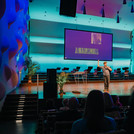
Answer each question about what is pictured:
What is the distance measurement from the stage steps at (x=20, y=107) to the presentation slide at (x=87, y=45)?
6.20 m

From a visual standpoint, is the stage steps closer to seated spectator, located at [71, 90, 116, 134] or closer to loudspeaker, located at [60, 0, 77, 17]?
seated spectator, located at [71, 90, 116, 134]

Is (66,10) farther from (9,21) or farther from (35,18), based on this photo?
(9,21)

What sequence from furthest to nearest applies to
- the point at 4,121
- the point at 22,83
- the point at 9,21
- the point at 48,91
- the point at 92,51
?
the point at 92,51
the point at 22,83
the point at 9,21
the point at 48,91
the point at 4,121

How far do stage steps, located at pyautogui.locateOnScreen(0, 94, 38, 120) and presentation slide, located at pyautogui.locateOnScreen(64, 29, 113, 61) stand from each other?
20.3 ft

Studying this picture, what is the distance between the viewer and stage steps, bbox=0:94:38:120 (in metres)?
4.32

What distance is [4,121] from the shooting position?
4148 millimetres

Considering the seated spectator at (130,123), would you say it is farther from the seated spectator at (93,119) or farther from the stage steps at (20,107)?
the stage steps at (20,107)

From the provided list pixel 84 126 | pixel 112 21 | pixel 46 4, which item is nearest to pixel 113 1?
pixel 112 21

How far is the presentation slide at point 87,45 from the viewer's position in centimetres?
1085

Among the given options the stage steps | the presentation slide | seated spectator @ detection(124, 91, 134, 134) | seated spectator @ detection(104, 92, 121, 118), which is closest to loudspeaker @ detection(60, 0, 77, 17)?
the presentation slide

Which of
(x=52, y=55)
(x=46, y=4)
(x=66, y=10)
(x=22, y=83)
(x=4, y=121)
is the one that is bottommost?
(x=4, y=121)

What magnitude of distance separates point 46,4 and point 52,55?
382 centimetres

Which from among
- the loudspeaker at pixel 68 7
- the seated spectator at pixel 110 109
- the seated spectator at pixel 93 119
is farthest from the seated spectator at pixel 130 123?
the loudspeaker at pixel 68 7

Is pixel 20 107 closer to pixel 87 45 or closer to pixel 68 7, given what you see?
pixel 68 7
